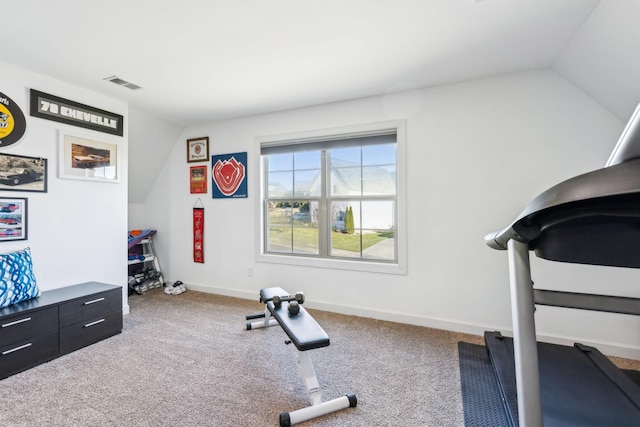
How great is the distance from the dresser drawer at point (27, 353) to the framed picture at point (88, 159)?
1.48 meters

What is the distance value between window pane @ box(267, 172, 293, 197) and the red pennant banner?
42.5 inches

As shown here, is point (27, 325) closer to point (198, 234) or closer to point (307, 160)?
point (198, 234)

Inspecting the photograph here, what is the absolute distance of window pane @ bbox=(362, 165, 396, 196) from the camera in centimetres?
332

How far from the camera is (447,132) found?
2.97m

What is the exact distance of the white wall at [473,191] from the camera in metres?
Result: 2.51

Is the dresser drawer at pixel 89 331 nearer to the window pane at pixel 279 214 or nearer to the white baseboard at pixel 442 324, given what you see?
the white baseboard at pixel 442 324

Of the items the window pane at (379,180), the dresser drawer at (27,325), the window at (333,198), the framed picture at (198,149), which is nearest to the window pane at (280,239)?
the window at (333,198)

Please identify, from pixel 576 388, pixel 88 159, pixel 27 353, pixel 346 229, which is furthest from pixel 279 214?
pixel 576 388

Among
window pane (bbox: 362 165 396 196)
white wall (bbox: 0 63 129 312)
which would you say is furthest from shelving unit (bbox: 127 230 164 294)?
window pane (bbox: 362 165 396 196)

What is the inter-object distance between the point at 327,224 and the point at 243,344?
1.61m

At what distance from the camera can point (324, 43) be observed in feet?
7.41

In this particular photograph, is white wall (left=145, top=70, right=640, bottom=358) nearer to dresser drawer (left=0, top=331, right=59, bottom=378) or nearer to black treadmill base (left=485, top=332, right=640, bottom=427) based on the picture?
black treadmill base (left=485, top=332, right=640, bottom=427)

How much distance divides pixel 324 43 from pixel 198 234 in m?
3.08

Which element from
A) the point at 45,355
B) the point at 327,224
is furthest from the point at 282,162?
the point at 45,355
